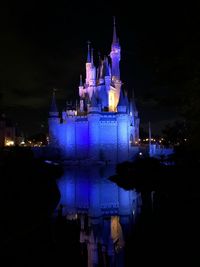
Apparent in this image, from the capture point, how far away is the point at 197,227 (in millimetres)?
17891

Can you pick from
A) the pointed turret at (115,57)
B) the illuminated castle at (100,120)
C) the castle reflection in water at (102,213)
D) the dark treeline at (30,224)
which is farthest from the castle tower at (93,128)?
the dark treeline at (30,224)

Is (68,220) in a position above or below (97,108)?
below

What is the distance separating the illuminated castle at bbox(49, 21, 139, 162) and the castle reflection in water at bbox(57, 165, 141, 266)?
34016mm

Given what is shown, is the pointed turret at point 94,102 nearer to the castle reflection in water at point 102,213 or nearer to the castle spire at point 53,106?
the castle spire at point 53,106

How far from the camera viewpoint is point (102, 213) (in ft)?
79.4

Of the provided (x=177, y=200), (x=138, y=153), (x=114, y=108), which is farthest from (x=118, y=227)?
(x=114, y=108)

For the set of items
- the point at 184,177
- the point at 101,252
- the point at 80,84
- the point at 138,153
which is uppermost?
the point at 80,84

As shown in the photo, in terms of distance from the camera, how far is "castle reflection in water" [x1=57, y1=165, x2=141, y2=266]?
1515cm

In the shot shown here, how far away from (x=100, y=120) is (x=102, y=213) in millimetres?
53322

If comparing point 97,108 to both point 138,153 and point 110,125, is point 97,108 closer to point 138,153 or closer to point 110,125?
point 110,125

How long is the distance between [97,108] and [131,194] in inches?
1810

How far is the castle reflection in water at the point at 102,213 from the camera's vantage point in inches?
596

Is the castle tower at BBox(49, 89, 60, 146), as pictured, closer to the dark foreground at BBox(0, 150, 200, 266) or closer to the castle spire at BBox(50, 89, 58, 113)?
the castle spire at BBox(50, 89, 58, 113)

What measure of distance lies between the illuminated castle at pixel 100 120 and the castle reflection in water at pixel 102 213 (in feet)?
112
